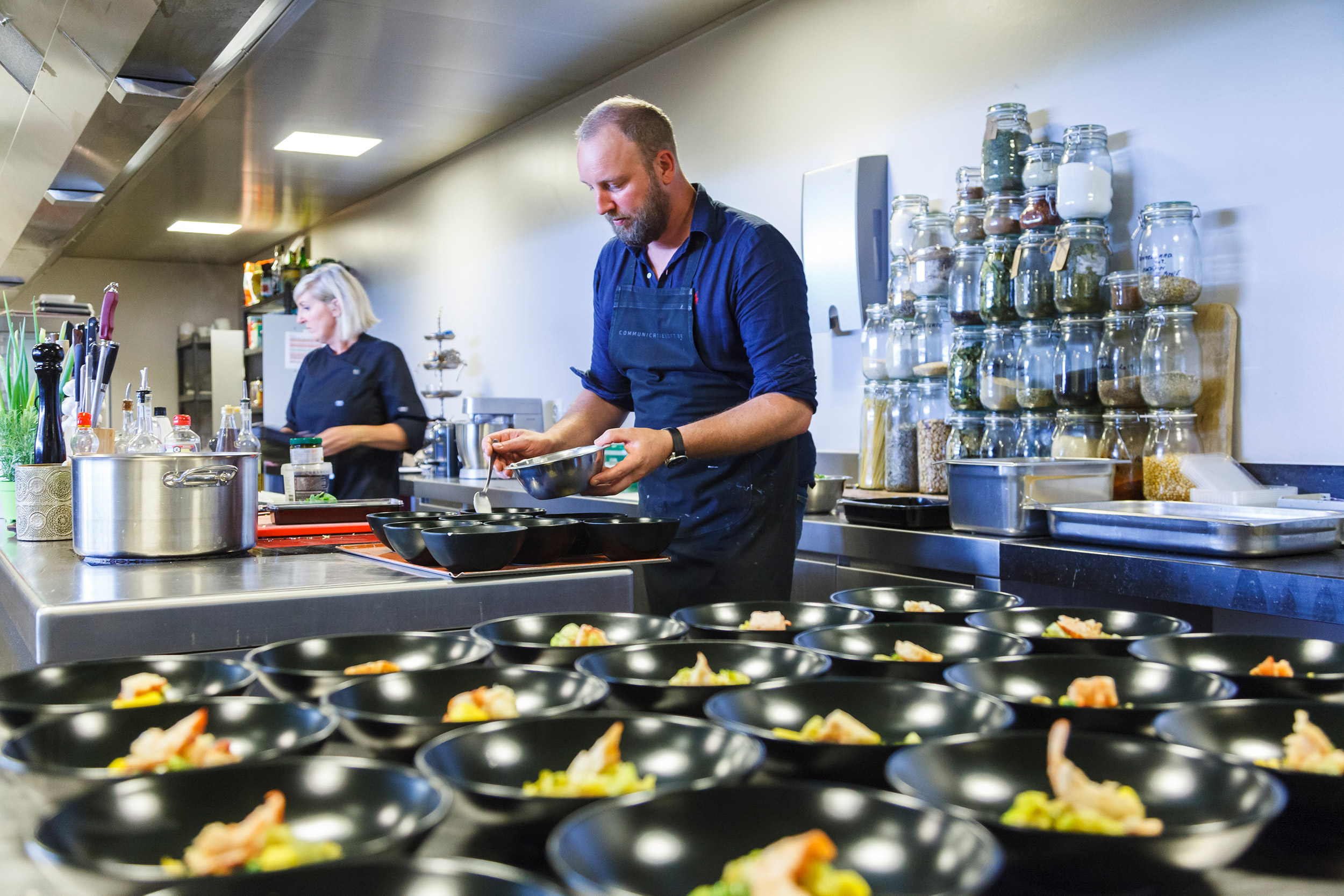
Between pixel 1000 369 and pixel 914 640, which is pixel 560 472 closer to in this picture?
pixel 914 640

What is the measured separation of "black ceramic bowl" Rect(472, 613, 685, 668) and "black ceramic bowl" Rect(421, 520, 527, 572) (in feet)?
1.06

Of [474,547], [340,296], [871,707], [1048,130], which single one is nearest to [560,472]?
[474,547]

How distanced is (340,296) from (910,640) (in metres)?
3.10

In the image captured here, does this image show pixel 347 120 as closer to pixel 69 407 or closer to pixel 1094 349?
pixel 69 407

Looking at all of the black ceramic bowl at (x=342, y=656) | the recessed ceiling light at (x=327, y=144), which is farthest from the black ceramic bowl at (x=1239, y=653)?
the recessed ceiling light at (x=327, y=144)

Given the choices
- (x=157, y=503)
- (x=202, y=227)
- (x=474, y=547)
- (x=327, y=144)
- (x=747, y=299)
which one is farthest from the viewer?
(x=202, y=227)

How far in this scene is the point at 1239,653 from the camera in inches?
38.5

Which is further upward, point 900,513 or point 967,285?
point 967,285

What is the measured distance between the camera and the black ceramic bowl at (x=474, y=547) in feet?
4.77

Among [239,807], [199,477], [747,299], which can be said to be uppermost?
[747,299]

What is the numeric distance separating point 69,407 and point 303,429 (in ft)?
4.56

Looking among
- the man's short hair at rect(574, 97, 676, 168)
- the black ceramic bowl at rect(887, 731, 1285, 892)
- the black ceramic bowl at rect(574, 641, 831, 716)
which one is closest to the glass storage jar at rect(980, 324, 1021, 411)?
the man's short hair at rect(574, 97, 676, 168)

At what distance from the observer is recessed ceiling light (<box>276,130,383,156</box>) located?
5352mm

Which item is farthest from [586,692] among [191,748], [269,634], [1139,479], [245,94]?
[245,94]
